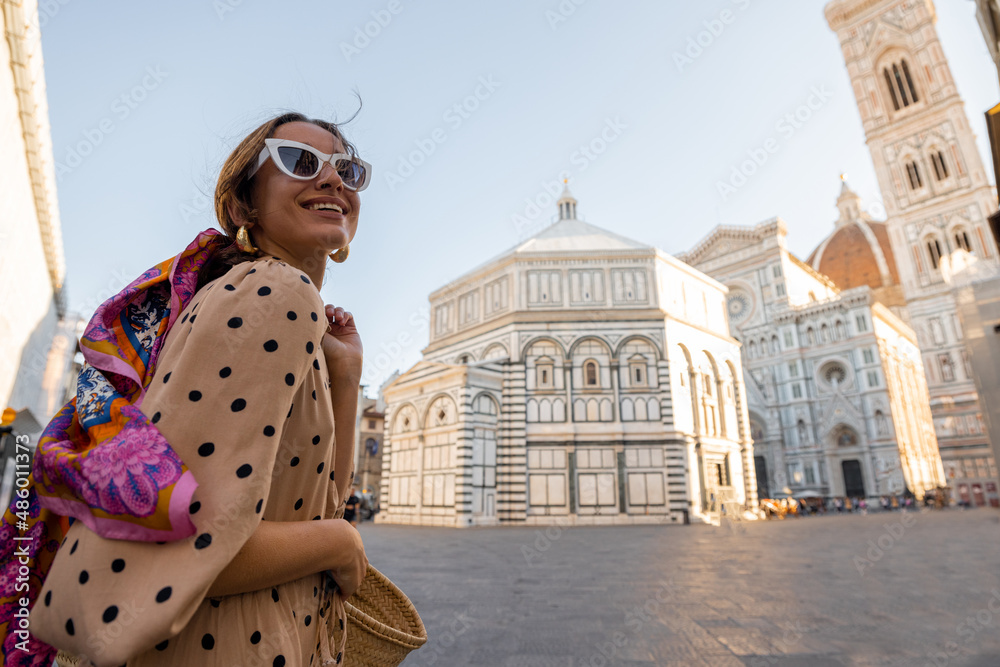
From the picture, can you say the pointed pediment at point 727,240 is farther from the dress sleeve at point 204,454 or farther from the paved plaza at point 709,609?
the dress sleeve at point 204,454

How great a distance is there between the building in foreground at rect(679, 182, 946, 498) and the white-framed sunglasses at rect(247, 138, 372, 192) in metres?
35.6

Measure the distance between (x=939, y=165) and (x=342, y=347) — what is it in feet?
159

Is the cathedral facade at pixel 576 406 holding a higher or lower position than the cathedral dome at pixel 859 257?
lower

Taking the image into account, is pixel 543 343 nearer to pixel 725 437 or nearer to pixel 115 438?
pixel 725 437

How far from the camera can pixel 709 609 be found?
425cm

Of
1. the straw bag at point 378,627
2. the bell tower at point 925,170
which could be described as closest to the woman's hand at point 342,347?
the straw bag at point 378,627

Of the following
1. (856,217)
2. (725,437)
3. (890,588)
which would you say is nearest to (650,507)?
(725,437)

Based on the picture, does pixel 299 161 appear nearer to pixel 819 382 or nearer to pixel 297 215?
pixel 297 215

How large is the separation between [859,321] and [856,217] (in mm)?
37151

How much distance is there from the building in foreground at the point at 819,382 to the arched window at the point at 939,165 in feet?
33.1

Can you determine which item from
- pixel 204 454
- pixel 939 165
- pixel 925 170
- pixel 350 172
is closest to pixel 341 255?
pixel 350 172

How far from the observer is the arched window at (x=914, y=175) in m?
37.0

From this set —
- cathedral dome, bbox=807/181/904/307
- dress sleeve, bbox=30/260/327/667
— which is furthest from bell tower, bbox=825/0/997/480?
dress sleeve, bbox=30/260/327/667

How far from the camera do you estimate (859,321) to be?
33.2 m
